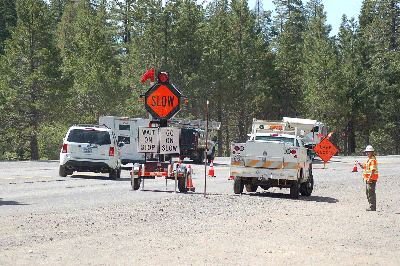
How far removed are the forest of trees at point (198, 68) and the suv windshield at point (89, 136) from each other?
79.9 feet

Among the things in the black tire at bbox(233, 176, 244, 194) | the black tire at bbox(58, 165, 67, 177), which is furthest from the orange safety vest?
the black tire at bbox(58, 165, 67, 177)

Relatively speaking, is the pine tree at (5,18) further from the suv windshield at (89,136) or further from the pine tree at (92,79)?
the suv windshield at (89,136)

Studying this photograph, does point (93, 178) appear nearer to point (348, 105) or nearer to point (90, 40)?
point (90, 40)

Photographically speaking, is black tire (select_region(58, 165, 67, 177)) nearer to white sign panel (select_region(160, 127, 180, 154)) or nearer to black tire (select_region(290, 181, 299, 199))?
white sign panel (select_region(160, 127, 180, 154))

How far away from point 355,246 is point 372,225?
310 cm

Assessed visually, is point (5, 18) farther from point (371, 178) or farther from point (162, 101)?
point (371, 178)

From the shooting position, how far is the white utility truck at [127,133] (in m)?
32.2

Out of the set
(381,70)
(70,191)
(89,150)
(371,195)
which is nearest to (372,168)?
(371,195)

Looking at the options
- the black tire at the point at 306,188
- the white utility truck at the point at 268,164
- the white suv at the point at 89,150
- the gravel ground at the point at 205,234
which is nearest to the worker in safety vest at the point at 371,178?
the gravel ground at the point at 205,234

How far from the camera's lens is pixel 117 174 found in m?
25.8

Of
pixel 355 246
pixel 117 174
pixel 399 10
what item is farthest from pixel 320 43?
pixel 355 246

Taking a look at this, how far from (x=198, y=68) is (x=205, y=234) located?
173 feet

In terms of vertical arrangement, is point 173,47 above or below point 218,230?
above

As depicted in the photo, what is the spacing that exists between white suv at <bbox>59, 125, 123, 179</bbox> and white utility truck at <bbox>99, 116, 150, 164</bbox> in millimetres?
6807
